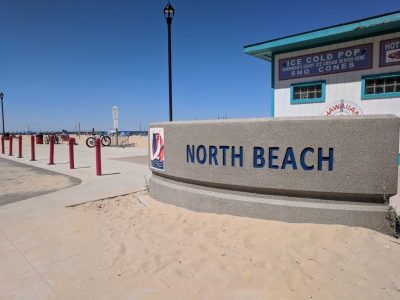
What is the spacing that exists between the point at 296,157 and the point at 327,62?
6474mm

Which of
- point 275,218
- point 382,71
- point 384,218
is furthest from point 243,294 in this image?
point 382,71

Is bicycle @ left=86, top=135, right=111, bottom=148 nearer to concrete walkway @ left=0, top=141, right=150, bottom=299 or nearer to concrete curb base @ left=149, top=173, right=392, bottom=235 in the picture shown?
concrete walkway @ left=0, top=141, right=150, bottom=299

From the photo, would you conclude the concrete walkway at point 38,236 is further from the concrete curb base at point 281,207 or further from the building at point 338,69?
the building at point 338,69

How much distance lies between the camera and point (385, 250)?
342cm

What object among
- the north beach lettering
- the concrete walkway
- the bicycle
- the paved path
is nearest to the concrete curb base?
the north beach lettering

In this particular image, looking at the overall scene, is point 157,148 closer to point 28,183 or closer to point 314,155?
point 314,155

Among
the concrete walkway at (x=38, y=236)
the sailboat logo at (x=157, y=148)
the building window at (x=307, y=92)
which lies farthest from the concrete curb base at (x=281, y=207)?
the building window at (x=307, y=92)

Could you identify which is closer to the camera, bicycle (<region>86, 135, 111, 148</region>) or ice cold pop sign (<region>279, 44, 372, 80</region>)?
ice cold pop sign (<region>279, 44, 372, 80</region>)

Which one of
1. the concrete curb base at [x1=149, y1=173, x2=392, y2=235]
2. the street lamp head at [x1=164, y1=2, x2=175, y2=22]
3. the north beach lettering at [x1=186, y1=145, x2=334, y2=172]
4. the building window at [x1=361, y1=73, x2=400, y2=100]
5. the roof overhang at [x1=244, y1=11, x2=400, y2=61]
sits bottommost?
the concrete curb base at [x1=149, y1=173, x2=392, y2=235]

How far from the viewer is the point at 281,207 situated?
4.28 meters

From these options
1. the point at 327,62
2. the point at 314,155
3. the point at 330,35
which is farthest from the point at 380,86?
the point at 314,155

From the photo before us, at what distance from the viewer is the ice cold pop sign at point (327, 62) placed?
872 cm

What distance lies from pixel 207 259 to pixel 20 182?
25.1 feet

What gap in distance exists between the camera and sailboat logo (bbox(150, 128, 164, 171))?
6066 millimetres
